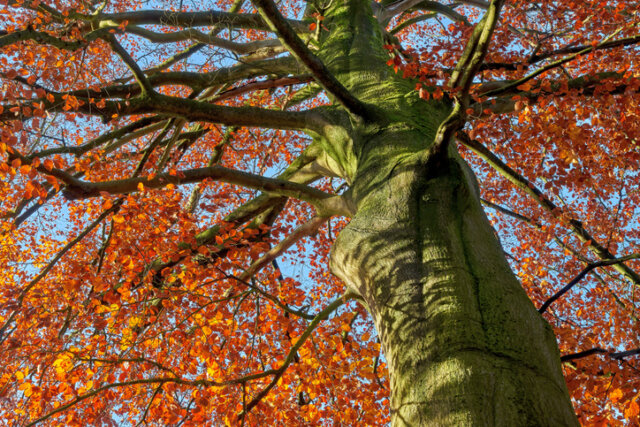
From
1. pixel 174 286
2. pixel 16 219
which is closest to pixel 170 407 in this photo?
pixel 174 286

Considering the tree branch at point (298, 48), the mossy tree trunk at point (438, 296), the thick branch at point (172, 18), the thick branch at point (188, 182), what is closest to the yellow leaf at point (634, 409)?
the mossy tree trunk at point (438, 296)

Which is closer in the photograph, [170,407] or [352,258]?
[352,258]

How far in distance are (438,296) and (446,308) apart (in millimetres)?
84

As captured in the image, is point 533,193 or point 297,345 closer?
point 297,345

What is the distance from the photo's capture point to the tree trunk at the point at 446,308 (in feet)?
5.70

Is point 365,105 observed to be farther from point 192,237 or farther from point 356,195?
point 192,237

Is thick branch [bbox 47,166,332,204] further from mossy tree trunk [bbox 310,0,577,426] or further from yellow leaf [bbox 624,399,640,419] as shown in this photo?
yellow leaf [bbox 624,399,640,419]

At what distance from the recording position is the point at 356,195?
3262 millimetres

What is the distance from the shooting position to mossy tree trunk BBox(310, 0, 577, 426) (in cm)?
175

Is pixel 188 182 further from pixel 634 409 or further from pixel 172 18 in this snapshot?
pixel 634 409

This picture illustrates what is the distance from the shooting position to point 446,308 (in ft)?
6.76

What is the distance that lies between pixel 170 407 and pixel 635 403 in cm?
458

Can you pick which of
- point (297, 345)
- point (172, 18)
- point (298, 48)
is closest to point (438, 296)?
point (297, 345)

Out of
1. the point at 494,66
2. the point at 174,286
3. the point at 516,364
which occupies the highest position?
the point at 494,66
